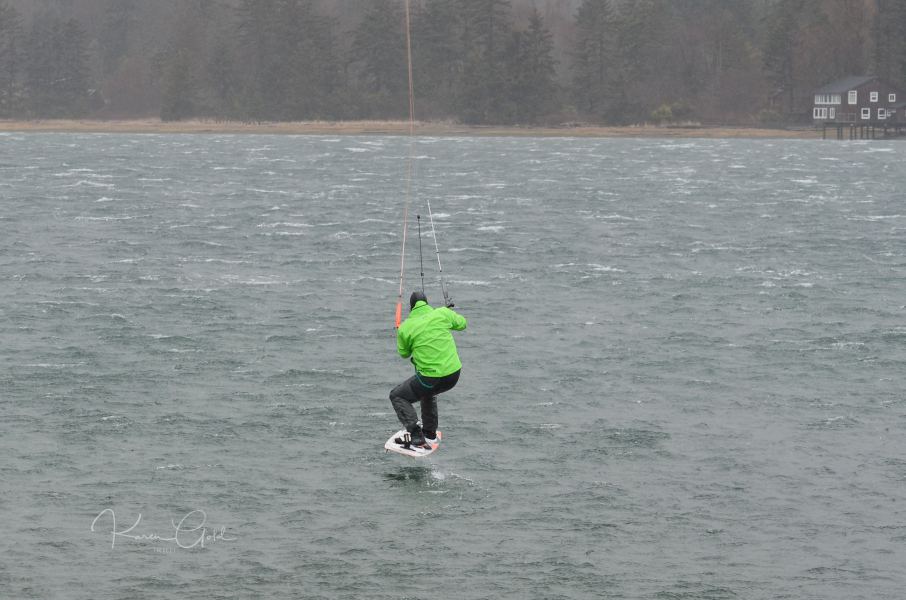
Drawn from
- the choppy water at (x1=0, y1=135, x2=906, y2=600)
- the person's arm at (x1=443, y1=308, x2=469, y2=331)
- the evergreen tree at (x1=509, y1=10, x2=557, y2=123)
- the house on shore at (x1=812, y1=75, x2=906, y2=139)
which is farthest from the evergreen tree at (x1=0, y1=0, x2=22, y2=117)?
the person's arm at (x1=443, y1=308, x2=469, y2=331)

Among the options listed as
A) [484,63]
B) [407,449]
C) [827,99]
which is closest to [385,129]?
[484,63]

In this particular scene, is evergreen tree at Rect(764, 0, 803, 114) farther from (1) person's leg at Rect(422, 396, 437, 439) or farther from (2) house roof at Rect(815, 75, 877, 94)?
(1) person's leg at Rect(422, 396, 437, 439)

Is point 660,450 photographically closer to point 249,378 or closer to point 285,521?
point 285,521

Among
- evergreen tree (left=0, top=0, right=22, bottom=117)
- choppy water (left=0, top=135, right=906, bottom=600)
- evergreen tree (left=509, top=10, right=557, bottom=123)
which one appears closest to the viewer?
choppy water (left=0, top=135, right=906, bottom=600)

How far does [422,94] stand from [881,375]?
138 metres

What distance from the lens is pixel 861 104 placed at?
145125 millimetres

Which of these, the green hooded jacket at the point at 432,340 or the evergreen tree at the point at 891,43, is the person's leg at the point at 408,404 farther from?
→ the evergreen tree at the point at 891,43

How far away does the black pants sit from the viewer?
1977 centimetres

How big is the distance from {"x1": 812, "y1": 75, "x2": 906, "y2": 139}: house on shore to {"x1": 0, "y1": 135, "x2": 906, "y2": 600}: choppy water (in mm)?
94515

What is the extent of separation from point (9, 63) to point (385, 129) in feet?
172

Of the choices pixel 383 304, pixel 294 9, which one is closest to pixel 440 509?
pixel 383 304

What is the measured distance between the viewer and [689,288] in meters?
39.9

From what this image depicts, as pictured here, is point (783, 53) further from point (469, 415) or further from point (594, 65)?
point (469, 415)
